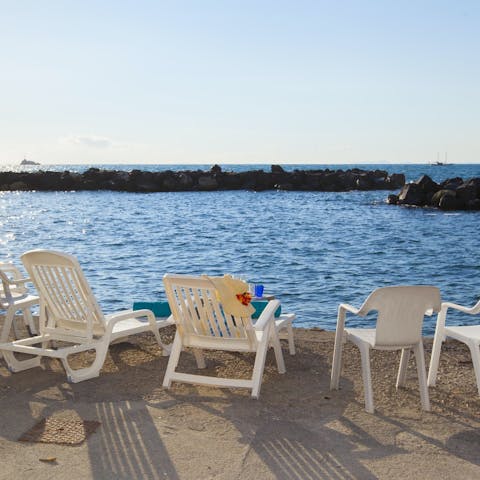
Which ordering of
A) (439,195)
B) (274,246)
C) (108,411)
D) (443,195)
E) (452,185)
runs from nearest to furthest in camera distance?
(108,411) < (274,246) < (443,195) < (439,195) < (452,185)

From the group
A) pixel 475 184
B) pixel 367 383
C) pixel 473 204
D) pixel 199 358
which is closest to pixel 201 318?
pixel 199 358

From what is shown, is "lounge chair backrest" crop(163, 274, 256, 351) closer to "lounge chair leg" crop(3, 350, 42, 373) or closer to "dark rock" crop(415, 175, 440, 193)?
"lounge chair leg" crop(3, 350, 42, 373)

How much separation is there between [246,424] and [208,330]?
0.96 metres

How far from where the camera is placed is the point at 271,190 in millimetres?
65500

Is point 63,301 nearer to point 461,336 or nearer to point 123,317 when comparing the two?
point 123,317

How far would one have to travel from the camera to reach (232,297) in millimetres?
4957

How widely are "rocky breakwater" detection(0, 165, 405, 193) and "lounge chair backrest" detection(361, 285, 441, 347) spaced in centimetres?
5902

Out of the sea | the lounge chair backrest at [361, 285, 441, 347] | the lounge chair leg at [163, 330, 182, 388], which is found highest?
the lounge chair backrest at [361, 285, 441, 347]

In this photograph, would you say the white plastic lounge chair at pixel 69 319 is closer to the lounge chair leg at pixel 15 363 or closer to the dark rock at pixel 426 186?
the lounge chair leg at pixel 15 363

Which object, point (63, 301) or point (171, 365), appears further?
point (63, 301)

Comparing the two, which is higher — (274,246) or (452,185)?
(452,185)

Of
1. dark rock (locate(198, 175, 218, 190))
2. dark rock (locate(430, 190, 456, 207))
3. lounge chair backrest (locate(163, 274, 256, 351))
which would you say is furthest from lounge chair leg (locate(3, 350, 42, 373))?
dark rock (locate(198, 175, 218, 190))

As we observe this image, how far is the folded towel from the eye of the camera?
492 cm

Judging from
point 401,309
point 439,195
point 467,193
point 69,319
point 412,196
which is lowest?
point 412,196
